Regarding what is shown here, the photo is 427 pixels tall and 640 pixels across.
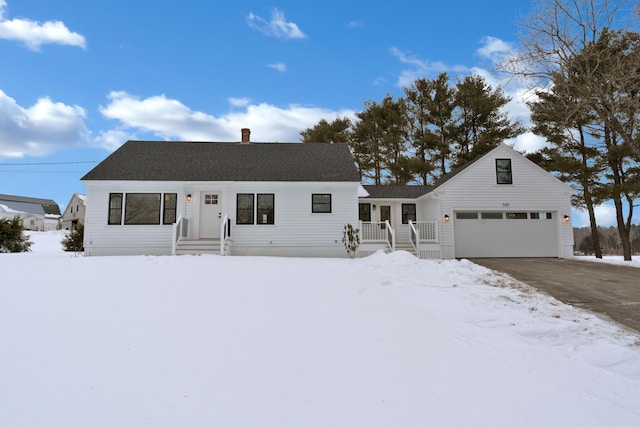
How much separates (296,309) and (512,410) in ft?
9.72

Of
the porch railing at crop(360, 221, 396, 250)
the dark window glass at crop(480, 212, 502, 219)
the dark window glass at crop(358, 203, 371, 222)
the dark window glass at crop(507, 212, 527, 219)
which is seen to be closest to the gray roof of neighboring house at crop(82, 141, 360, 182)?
the porch railing at crop(360, 221, 396, 250)

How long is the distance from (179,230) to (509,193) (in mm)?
14479

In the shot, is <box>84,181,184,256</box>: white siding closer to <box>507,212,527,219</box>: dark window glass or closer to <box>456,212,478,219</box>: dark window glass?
<box>456,212,478,219</box>: dark window glass

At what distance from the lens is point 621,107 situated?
378 inches

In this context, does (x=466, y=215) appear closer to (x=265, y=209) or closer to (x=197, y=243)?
(x=265, y=209)

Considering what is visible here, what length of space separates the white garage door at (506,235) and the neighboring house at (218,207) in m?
5.48

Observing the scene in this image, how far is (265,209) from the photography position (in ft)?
44.5

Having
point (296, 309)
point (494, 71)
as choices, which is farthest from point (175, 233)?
point (494, 71)

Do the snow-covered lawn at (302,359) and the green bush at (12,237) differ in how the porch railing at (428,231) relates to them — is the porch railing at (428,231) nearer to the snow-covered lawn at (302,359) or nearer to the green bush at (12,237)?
the snow-covered lawn at (302,359)

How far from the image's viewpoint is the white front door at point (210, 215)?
13.5 metres

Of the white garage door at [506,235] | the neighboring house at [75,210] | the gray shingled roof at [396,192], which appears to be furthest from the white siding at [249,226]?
the neighboring house at [75,210]

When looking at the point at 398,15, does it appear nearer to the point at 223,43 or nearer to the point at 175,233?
the point at 223,43

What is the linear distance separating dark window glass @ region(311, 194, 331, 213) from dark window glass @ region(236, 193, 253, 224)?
2609 millimetres

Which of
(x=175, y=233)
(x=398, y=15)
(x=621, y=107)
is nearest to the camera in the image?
(x=621, y=107)
